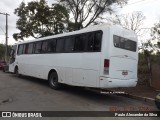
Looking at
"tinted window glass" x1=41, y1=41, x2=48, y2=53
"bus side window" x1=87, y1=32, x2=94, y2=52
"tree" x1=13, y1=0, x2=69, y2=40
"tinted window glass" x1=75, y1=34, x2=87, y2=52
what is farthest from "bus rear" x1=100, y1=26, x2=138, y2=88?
"tree" x1=13, y1=0, x2=69, y2=40

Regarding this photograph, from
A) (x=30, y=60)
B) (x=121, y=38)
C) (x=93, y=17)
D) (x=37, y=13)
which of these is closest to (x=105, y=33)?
(x=121, y=38)

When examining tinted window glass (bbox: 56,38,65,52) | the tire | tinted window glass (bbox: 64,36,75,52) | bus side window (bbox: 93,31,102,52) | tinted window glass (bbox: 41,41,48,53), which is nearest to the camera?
bus side window (bbox: 93,31,102,52)

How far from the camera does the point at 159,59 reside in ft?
A: 46.3

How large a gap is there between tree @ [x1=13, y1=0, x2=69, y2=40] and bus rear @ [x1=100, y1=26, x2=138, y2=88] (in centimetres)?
2296

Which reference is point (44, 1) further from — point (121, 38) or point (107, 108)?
point (107, 108)

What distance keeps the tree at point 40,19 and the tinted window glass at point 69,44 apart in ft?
69.0

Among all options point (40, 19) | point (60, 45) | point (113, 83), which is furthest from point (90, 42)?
point (40, 19)

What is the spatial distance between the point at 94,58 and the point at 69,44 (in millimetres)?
2384

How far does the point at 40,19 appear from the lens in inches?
1307

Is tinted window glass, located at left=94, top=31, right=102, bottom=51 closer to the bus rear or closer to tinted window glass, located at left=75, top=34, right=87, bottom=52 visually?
the bus rear

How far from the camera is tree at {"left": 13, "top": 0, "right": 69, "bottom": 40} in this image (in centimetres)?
3294

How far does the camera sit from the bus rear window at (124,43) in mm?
9904

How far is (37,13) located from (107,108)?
2739 centimetres

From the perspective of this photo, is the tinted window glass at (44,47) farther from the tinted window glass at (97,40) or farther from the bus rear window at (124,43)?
the bus rear window at (124,43)
